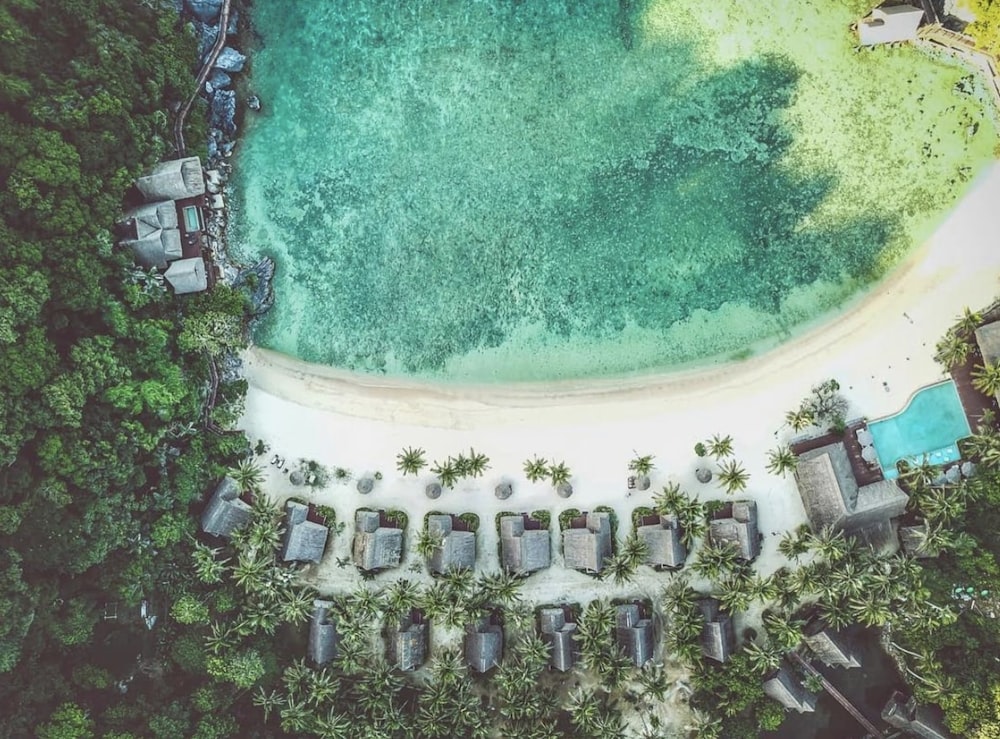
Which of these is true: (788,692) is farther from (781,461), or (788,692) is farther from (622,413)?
(622,413)

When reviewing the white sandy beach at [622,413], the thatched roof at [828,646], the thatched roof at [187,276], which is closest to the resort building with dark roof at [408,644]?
the white sandy beach at [622,413]

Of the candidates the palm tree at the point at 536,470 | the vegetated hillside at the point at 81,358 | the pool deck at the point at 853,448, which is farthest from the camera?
the pool deck at the point at 853,448

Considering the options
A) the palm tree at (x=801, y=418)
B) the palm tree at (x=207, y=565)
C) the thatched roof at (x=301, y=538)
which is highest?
the palm tree at (x=801, y=418)

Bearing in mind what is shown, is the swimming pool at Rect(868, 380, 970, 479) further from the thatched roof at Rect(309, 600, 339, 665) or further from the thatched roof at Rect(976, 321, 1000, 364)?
the thatched roof at Rect(309, 600, 339, 665)

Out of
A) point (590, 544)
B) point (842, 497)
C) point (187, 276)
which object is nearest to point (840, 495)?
point (842, 497)

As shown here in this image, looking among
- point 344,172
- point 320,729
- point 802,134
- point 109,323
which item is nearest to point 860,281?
point 802,134

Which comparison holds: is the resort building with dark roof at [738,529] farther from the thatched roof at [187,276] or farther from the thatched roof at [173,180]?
the thatched roof at [173,180]

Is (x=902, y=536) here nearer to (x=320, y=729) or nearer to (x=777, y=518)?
(x=777, y=518)

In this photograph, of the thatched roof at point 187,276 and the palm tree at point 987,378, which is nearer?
the palm tree at point 987,378
